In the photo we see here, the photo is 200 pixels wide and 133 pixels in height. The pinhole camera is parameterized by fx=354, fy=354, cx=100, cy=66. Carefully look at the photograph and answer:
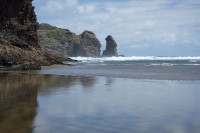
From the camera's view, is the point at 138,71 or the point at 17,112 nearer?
the point at 17,112

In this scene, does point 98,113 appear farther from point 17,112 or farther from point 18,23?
point 18,23

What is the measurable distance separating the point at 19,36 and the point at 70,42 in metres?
120

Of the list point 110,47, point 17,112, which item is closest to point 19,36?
point 17,112

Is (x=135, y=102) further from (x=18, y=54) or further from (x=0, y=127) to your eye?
(x=18, y=54)

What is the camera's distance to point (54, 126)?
9.95 meters

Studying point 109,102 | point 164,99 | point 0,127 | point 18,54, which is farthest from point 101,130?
point 18,54

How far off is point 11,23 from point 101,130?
4107cm

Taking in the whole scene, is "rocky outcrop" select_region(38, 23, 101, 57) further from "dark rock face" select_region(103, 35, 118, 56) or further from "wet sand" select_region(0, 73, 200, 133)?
"wet sand" select_region(0, 73, 200, 133)

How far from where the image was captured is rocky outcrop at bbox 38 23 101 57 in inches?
6299

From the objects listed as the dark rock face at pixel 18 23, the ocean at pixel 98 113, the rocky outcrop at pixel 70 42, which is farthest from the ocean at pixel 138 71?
the rocky outcrop at pixel 70 42

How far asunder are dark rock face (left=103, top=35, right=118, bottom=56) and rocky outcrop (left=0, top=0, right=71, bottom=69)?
128479 millimetres

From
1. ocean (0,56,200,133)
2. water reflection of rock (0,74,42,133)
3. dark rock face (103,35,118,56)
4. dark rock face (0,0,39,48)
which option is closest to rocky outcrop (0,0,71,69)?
dark rock face (0,0,39,48)

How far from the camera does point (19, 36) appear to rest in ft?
161

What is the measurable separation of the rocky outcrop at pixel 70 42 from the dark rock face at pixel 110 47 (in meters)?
5.51
